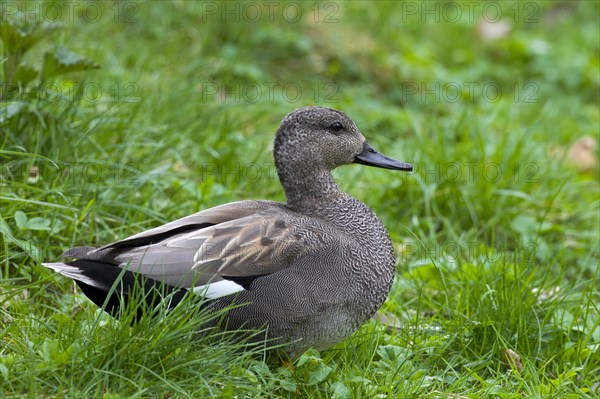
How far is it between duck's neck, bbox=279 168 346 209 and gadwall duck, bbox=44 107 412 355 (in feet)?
0.29

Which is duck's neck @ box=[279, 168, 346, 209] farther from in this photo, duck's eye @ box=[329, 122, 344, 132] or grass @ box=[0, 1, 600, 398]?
grass @ box=[0, 1, 600, 398]

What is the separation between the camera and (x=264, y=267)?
3.40 metres

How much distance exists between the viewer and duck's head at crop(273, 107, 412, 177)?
3.85m

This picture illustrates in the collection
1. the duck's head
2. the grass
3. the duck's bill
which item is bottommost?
the grass

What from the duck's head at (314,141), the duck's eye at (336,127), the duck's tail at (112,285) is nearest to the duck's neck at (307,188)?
the duck's head at (314,141)

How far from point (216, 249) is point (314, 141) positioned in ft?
2.43

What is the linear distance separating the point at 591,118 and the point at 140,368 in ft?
17.7

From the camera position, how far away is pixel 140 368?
3.02 metres

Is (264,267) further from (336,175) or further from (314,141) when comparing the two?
(336,175)

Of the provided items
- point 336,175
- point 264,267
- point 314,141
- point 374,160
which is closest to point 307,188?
point 314,141

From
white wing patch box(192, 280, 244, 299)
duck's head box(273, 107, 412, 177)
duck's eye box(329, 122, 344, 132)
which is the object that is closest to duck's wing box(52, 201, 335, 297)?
white wing patch box(192, 280, 244, 299)

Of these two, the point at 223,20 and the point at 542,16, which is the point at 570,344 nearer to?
the point at 223,20

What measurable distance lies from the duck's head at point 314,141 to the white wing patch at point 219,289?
73 centimetres

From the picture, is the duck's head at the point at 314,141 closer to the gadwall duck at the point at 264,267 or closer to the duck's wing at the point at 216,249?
the gadwall duck at the point at 264,267
